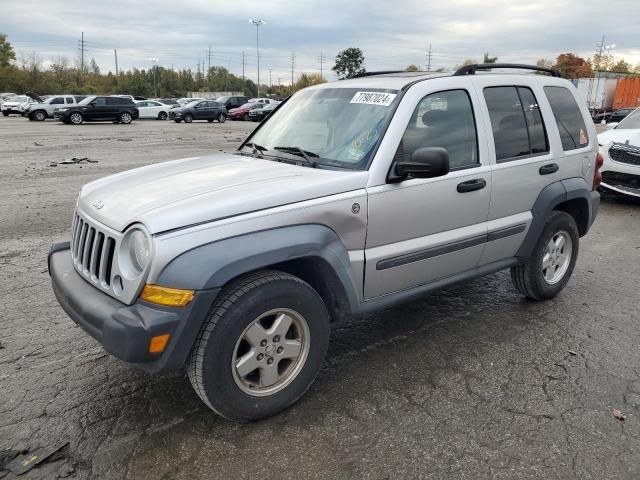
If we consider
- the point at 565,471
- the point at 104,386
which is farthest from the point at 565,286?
the point at 104,386

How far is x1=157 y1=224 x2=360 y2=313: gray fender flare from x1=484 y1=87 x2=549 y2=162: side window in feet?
5.44

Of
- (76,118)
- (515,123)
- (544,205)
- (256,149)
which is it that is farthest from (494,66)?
(76,118)

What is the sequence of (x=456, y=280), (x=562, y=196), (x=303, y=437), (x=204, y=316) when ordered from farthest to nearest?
(x=562, y=196), (x=456, y=280), (x=303, y=437), (x=204, y=316)

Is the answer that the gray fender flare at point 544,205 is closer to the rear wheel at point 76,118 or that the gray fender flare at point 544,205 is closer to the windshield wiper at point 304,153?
the windshield wiper at point 304,153

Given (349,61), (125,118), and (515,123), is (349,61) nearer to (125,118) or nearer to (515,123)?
(125,118)

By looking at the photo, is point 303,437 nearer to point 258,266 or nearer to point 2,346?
point 258,266

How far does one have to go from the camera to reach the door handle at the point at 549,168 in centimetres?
431

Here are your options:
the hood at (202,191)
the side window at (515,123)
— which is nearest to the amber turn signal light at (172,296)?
the hood at (202,191)

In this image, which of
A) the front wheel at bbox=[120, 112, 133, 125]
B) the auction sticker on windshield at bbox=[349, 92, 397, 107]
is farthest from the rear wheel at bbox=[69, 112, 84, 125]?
the auction sticker on windshield at bbox=[349, 92, 397, 107]

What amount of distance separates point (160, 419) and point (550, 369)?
2497mm

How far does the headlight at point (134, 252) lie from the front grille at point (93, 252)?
0.09m

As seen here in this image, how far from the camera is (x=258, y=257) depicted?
109 inches

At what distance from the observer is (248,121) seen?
39.8 m

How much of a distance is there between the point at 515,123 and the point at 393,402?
92.5 inches
